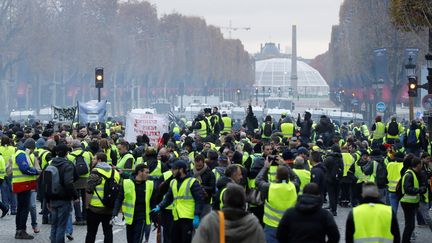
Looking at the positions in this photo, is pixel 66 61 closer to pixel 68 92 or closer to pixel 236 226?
pixel 68 92

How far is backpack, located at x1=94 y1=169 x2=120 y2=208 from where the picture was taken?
54.7 feet

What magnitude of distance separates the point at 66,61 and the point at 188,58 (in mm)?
60367

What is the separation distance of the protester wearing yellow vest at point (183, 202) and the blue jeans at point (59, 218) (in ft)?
8.01

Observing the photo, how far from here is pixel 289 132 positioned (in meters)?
33.2

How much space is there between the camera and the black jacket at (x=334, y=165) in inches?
995

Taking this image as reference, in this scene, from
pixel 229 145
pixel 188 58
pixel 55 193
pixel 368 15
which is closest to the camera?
pixel 55 193

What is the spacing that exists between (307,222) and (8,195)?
520 inches

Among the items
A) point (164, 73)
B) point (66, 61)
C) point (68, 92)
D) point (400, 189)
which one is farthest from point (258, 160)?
point (164, 73)

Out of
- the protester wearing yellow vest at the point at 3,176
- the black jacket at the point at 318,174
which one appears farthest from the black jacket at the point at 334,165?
the protester wearing yellow vest at the point at 3,176

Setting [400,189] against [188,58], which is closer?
[400,189]

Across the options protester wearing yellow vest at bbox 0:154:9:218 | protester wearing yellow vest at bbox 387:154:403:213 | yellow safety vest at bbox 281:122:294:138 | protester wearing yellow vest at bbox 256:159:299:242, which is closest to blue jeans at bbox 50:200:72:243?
protester wearing yellow vest at bbox 256:159:299:242

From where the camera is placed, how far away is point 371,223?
12547 mm

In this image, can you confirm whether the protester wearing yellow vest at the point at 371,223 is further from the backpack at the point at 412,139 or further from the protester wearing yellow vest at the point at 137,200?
the backpack at the point at 412,139

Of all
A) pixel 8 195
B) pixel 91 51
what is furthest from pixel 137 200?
pixel 91 51
